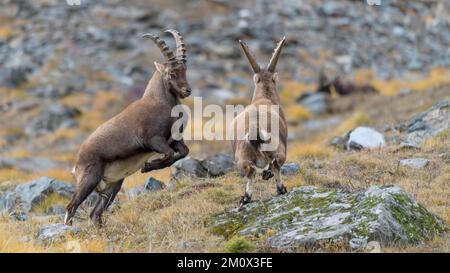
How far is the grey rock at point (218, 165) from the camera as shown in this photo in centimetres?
1201

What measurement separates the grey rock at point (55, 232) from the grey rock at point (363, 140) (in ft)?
22.0

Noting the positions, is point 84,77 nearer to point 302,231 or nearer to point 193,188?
point 193,188

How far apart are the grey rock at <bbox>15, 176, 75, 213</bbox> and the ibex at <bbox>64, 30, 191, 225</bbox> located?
242cm

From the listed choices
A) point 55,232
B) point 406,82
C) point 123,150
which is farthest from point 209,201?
point 406,82

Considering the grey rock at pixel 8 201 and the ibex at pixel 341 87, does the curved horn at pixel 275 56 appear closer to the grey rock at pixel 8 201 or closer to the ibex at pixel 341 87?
the grey rock at pixel 8 201

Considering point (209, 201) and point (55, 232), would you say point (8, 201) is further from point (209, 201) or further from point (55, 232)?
point (209, 201)

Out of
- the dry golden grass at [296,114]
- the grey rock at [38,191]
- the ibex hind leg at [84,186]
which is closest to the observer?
the ibex hind leg at [84,186]

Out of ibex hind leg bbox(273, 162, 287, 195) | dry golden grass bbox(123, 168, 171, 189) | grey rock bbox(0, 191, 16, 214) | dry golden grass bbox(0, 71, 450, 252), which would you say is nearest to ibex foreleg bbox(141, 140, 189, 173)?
dry golden grass bbox(0, 71, 450, 252)

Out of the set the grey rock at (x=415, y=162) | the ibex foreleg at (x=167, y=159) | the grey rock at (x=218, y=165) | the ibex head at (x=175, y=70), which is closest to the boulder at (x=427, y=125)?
the grey rock at (x=415, y=162)

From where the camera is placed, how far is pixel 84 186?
31.0 ft

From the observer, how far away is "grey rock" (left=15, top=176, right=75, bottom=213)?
12.0m

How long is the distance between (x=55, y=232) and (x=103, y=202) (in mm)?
1571

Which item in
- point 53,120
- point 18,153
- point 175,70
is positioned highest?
point 175,70
